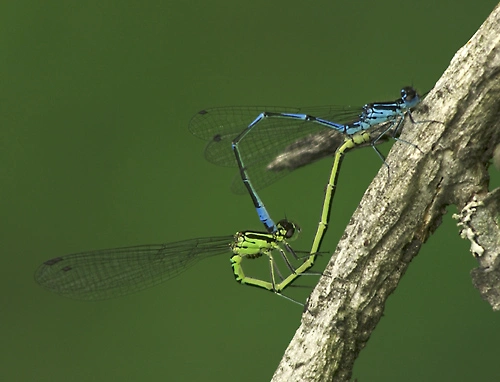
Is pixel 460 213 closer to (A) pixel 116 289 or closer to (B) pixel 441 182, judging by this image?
→ (B) pixel 441 182

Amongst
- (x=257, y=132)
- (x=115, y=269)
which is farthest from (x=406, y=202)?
(x=115, y=269)

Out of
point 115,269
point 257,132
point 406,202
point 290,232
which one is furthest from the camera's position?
point 115,269

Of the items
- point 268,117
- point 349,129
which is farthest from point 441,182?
point 268,117

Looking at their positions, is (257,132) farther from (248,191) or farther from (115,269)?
(115,269)

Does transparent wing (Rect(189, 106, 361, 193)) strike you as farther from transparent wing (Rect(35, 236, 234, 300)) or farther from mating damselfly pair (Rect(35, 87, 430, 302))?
transparent wing (Rect(35, 236, 234, 300))

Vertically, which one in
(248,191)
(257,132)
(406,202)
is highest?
(257,132)

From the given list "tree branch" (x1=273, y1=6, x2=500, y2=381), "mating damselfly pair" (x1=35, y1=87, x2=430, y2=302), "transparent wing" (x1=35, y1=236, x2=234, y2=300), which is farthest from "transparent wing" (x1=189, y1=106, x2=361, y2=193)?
"tree branch" (x1=273, y1=6, x2=500, y2=381)

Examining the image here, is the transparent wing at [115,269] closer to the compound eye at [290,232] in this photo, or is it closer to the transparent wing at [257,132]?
the compound eye at [290,232]
